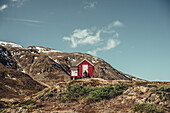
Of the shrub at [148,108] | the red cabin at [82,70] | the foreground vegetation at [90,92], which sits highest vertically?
the red cabin at [82,70]

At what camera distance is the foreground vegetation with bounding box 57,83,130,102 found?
25.7 metres

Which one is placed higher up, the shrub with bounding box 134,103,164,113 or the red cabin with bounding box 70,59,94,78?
the red cabin with bounding box 70,59,94,78

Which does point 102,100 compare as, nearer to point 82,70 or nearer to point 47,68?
point 82,70

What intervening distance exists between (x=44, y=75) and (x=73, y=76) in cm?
10581

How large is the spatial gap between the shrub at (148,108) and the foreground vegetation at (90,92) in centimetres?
530

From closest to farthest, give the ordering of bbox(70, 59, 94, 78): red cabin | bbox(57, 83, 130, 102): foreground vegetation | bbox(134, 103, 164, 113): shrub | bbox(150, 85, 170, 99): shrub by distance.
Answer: bbox(134, 103, 164, 113): shrub, bbox(150, 85, 170, 99): shrub, bbox(57, 83, 130, 102): foreground vegetation, bbox(70, 59, 94, 78): red cabin

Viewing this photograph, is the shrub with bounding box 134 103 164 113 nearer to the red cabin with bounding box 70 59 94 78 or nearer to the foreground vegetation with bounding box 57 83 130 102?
the foreground vegetation with bounding box 57 83 130 102

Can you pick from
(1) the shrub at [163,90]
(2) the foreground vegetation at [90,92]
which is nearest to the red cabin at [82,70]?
(2) the foreground vegetation at [90,92]

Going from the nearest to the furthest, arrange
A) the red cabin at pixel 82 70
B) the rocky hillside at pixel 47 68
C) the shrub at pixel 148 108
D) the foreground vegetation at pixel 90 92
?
the shrub at pixel 148 108, the foreground vegetation at pixel 90 92, the red cabin at pixel 82 70, the rocky hillside at pixel 47 68

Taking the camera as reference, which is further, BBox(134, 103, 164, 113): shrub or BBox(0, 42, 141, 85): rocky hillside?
BBox(0, 42, 141, 85): rocky hillside

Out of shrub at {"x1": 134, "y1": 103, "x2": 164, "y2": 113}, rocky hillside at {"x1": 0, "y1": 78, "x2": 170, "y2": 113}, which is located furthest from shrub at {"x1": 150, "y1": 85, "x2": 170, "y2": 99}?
shrub at {"x1": 134, "y1": 103, "x2": 164, "y2": 113}

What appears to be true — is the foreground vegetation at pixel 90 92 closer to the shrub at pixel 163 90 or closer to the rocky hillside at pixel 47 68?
the shrub at pixel 163 90

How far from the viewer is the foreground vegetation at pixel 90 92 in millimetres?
25656

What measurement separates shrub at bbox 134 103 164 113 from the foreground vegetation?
530cm
